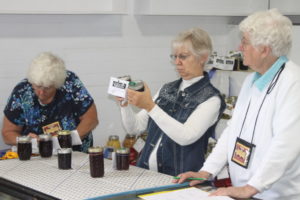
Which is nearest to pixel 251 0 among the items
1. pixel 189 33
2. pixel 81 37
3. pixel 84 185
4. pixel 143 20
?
pixel 143 20

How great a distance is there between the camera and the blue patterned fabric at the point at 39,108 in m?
3.64

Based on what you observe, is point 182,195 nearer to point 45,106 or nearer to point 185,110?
point 185,110

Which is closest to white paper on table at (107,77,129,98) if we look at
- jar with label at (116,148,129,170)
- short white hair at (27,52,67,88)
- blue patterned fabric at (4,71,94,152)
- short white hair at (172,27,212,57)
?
jar with label at (116,148,129,170)

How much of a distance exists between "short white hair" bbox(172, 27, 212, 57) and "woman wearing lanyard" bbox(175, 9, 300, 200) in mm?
468

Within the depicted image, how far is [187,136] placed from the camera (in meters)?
2.77

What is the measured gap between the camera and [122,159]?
8.81ft

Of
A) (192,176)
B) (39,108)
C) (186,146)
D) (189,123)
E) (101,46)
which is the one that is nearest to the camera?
(192,176)

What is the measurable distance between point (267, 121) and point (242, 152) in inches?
7.8

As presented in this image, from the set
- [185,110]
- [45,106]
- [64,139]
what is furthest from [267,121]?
[45,106]

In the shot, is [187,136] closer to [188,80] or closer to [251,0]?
[188,80]

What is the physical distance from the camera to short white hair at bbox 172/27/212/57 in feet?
9.66

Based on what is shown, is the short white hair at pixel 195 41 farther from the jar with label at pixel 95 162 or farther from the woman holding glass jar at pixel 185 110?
the jar with label at pixel 95 162

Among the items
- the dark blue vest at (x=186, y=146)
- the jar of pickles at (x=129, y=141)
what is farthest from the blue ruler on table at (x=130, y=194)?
the jar of pickles at (x=129, y=141)

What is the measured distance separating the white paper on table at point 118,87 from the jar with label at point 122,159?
0.28 metres
